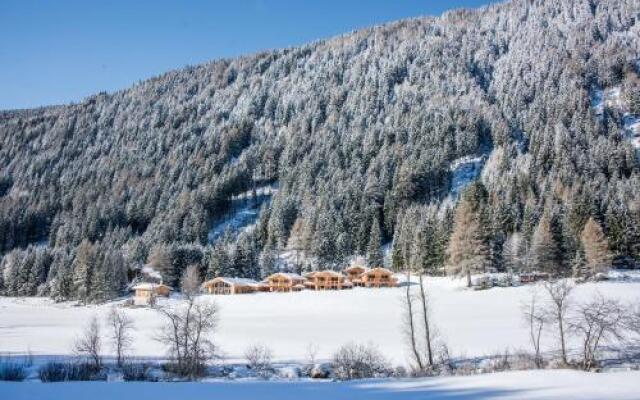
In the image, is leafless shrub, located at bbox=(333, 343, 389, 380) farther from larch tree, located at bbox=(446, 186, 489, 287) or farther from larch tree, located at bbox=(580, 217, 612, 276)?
larch tree, located at bbox=(580, 217, 612, 276)

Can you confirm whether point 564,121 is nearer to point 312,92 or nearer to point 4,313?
point 312,92

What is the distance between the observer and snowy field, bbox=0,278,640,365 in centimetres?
2930

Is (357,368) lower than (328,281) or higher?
lower

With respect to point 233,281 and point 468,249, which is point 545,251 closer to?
point 468,249

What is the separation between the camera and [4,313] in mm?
60281

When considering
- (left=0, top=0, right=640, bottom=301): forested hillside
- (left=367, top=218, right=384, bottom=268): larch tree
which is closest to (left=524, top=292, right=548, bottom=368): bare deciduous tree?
(left=0, top=0, right=640, bottom=301): forested hillside

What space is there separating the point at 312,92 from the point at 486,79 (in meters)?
67.5

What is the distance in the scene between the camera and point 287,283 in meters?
77.1

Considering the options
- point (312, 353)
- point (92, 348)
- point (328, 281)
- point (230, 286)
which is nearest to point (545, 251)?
point (328, 281)

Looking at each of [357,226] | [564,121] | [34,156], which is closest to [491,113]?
[564,121]

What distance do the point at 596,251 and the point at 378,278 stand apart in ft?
97.0

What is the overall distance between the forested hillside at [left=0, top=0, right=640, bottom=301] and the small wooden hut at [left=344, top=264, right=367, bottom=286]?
6916mm

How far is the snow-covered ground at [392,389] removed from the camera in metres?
8.58

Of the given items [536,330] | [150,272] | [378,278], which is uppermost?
[150,272]
